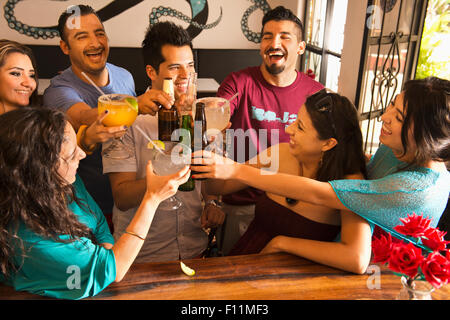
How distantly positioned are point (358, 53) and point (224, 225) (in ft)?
7.68

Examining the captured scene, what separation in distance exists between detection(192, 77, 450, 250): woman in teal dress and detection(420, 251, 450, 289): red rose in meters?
0.36

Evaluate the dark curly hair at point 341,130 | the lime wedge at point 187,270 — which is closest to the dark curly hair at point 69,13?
the dark curly hair at point 341,130

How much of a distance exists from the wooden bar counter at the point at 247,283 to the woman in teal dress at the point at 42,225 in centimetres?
7

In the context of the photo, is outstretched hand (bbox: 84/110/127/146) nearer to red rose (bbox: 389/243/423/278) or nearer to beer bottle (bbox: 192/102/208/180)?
beer bottle (bbox: 192/102/208/180)

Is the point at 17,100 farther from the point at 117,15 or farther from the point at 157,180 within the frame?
the point at 117,15

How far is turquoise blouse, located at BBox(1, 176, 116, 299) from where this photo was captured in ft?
3.62

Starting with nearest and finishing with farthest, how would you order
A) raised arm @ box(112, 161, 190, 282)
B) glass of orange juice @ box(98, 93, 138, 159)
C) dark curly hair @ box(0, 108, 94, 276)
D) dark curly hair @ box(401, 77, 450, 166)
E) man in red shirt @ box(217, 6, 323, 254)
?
dark curly hair @ box(0, 108, 94, 276)
raised arm @ box(112, 161, 190, 282)
dark curly hair @ box(401, 77, 450, 166)
glass of orange juice @ box(98, 93, 138, 159)
man in red shirt @ box(217, 6, 323, 254)

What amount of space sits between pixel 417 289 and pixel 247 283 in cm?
48

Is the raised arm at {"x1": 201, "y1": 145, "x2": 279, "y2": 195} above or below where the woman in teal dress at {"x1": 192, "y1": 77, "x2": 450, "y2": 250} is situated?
below

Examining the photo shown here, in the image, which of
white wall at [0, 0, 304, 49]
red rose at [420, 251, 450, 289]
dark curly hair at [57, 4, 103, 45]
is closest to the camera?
red rose at [420, 251, 450, 289]

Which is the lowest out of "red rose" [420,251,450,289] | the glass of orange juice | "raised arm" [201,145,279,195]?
"raised arm" [201,145,279,195]

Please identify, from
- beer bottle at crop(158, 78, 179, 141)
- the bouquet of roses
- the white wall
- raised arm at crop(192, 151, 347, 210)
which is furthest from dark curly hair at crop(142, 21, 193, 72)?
the white wall

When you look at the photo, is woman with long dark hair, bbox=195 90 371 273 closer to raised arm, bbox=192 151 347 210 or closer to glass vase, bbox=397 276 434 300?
raised arm, bbox=192 151 347 210

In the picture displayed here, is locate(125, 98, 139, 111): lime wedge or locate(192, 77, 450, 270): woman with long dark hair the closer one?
locate(192, 77, 450, 270): woman with long dark hair
